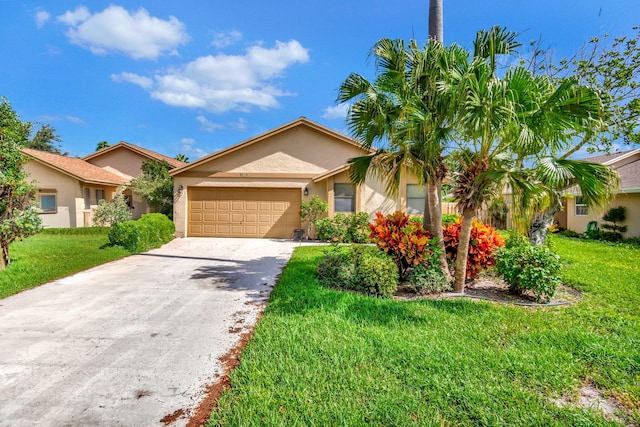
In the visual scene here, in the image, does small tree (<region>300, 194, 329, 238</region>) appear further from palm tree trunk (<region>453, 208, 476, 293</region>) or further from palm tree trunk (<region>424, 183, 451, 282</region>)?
palm tree trunk (<region>453, 208, 476, 293</region>)

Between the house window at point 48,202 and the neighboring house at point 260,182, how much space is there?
7617 millimetres

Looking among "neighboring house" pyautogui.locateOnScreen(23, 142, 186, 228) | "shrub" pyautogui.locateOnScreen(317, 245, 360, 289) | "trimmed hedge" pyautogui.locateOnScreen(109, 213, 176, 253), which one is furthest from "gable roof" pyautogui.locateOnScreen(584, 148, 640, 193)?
"neighboring house" pyautogui.locateOnScreen(23, 142, 186, 228)

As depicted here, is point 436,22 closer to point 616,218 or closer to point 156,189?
point 616,218

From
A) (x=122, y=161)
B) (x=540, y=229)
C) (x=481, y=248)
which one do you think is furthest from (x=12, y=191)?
(x=122, y=161)

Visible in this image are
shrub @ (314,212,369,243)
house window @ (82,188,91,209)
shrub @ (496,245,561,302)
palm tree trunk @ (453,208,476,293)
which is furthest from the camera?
house window @ (82,188,91,209)

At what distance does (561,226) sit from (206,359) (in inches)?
826

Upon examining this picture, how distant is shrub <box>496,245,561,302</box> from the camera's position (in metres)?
5.37

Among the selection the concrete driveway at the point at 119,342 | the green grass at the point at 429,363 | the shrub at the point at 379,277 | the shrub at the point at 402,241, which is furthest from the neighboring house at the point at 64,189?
the shrub at the point at 379,277

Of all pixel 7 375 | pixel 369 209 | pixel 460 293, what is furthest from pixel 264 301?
pixel 369 209

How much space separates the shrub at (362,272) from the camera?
5.71m

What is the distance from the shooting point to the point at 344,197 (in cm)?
1408

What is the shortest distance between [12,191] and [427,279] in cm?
972

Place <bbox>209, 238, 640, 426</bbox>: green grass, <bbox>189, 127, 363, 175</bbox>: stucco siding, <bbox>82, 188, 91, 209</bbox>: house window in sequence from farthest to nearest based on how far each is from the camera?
<bbox>82, 188, 91, 209</bbox>: house window < <bbox>189, 127, 363, 175</bbox>: stucco siding < <bbox>209, 238, 640, 426</bbox>: green grass

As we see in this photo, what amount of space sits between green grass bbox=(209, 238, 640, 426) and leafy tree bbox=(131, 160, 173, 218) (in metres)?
13.3
